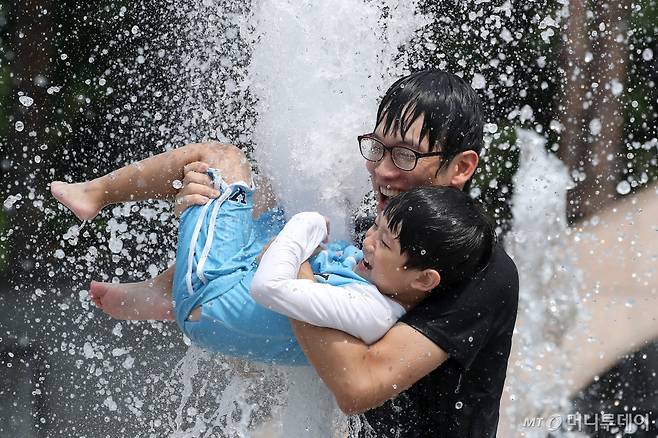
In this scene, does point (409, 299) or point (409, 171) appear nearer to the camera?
point (409, 299)

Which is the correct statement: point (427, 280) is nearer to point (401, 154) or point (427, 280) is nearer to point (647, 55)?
point (401, 154)

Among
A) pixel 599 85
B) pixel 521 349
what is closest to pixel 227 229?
pixel 521 349

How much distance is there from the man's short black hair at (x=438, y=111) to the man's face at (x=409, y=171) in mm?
13

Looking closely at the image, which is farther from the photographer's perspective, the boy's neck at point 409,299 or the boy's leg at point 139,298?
the boy's leg at point 139,298

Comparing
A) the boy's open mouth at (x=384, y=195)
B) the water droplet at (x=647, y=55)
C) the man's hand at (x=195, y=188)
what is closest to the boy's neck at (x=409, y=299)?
the boy's open mouth at (x=384, y=195)

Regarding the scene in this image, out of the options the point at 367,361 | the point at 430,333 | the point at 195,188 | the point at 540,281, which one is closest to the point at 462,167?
the point at 430,333

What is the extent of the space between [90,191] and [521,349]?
3.35 meters

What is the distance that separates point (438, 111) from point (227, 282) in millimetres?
654

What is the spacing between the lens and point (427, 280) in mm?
2143

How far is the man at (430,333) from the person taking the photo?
2.11 meters

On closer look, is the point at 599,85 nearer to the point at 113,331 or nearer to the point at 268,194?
the point at 113,331

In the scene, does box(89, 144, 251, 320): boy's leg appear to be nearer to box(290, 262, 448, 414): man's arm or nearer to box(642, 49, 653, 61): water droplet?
box(290, 262, 448, 414): man's arm

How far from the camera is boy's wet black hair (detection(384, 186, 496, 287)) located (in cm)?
211

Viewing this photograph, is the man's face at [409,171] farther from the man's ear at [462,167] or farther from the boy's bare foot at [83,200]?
the boy's bare foot at [83,200]
